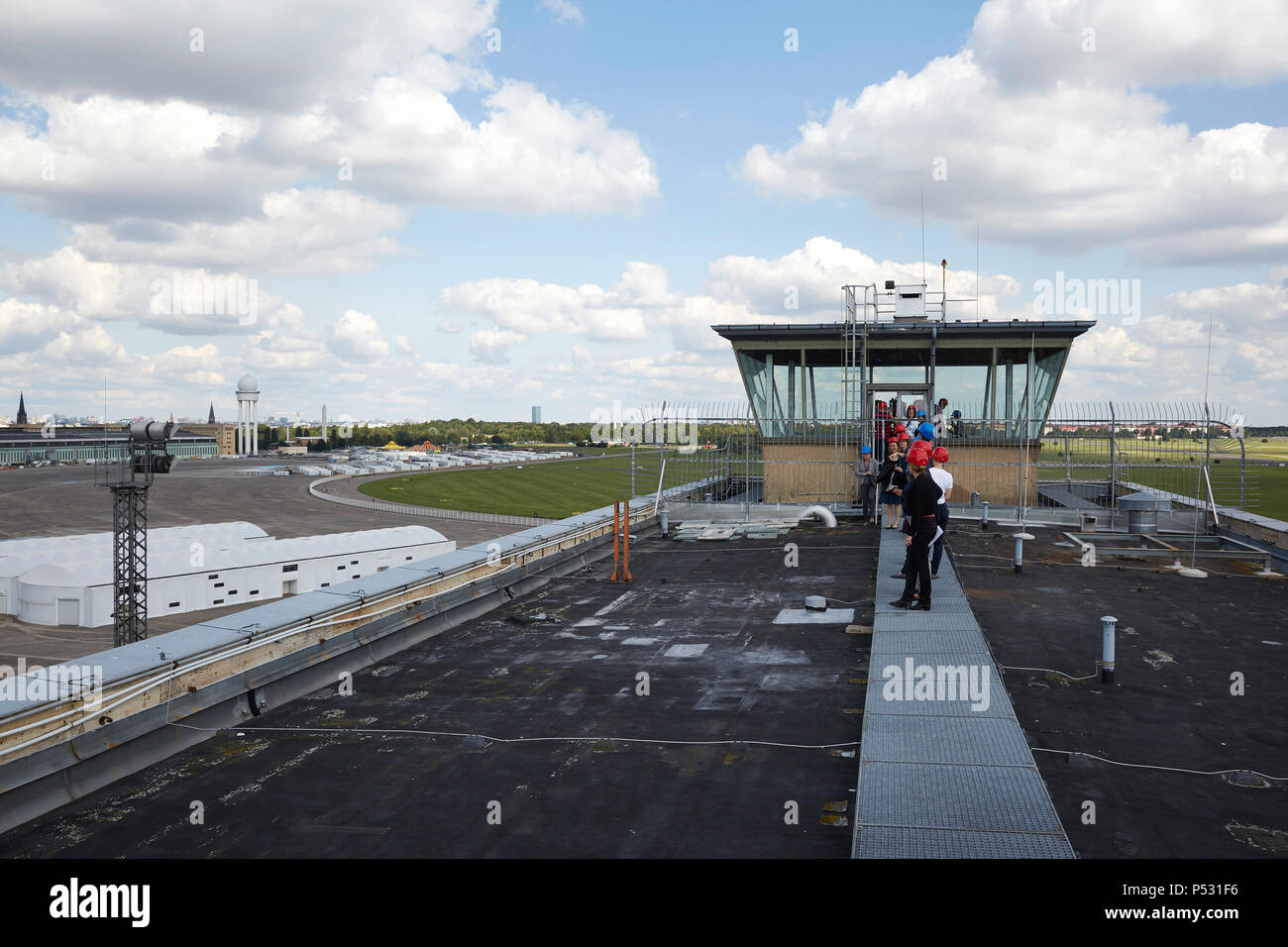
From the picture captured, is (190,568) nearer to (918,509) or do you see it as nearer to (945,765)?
(918,509)

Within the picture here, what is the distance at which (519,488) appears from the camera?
10894 centimetres

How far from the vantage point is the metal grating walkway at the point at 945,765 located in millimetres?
4852

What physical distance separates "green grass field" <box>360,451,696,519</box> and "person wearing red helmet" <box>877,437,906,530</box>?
62658mm

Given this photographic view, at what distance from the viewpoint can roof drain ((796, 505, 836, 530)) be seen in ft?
68.8

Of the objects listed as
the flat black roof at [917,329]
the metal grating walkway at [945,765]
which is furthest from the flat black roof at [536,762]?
the flat black roof at [917,329]

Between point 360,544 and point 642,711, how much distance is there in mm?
43283

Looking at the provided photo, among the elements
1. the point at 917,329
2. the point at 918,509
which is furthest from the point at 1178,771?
the point at 917,329

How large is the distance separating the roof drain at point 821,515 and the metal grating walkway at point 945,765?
12.0 m

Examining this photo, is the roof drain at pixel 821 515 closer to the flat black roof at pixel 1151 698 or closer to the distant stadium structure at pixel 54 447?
the flat black roof at pixel 1151 698

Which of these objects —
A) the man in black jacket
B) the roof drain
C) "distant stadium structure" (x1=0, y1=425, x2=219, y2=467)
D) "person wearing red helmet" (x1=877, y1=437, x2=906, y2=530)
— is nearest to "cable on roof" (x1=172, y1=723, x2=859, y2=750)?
the man in black jacket

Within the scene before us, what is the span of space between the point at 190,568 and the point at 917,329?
33.6m

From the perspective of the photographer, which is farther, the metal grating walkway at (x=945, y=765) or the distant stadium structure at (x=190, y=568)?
the distant stadium structure at (x=190, y=568)
